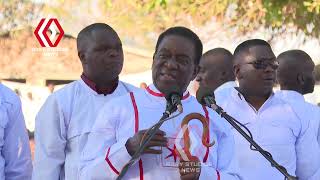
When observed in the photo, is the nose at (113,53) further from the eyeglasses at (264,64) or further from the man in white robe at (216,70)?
the man in white robe at (216,70)

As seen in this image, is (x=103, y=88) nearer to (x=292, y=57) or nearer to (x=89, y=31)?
(x=89, y=31)

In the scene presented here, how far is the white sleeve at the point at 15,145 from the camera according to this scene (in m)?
5.18

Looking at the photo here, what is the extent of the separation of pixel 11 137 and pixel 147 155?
1812 millimetres

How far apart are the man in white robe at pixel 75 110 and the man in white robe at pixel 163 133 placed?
145 cm

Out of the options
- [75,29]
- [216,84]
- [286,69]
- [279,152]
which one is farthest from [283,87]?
[75,29]

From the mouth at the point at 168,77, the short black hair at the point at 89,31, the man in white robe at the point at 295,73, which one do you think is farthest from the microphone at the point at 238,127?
the man in white robe at the point at 295,73

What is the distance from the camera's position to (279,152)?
17.8 feet

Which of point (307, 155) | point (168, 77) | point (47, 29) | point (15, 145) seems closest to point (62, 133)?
point (15, 145)

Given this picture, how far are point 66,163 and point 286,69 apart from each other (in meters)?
2.25

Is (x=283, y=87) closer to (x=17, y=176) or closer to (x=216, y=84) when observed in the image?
(x=216, y=84)

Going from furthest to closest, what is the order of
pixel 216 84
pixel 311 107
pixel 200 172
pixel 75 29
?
pixel 75 29
pixel 216 84
pixel 311 107
pixel 200 172

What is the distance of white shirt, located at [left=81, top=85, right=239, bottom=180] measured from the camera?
3564 millimetres

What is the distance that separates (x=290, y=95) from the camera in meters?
6.32

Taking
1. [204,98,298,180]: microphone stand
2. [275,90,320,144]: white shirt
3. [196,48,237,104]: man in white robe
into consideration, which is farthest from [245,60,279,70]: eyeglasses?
[204,98,298,180]: microphone stand
